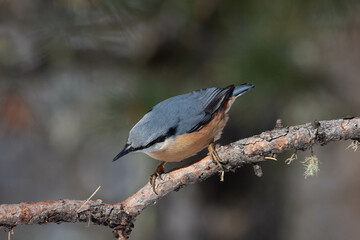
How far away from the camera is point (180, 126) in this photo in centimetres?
157

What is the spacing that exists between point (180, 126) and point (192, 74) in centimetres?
111

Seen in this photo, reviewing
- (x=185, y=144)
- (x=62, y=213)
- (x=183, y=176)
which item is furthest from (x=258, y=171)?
(x=62, y=213)

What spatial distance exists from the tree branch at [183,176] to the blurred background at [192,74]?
3.52 feet

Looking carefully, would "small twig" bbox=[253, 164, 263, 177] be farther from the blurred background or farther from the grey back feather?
the blurred background

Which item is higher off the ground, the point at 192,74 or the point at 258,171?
the point at 192,74

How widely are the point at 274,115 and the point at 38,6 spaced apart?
1611mm

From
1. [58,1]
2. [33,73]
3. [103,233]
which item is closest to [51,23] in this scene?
[58,1]

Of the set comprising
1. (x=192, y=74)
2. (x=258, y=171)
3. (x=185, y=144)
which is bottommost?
(x=258, y=171)

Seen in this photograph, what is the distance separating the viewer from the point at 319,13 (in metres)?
2.31

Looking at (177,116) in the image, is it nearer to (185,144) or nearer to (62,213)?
(185,144)

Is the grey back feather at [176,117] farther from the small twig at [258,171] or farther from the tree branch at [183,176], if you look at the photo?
the small twig at [258,171]

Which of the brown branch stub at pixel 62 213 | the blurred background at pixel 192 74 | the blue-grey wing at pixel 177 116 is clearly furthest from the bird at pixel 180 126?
the blurred background at pixel 192 74

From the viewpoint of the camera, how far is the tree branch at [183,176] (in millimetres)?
1255

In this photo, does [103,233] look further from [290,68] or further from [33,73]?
[290,68]
